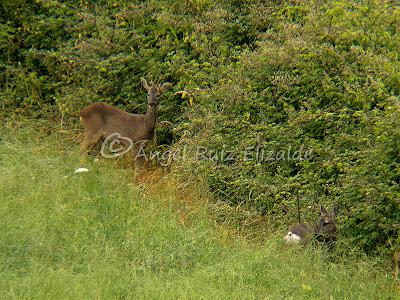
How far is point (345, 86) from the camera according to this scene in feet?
35.3

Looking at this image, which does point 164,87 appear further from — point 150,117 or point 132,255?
point 132,255

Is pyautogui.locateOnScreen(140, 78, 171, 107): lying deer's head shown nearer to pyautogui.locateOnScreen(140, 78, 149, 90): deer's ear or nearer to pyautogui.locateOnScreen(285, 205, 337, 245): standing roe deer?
pyautogui.locateOnScreen(140, 78, 149, 90): deer's ear

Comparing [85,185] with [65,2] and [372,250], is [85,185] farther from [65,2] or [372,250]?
[65,2]

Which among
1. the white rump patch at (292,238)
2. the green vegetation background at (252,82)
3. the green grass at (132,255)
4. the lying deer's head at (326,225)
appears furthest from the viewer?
the green vegetation background at (252,82)

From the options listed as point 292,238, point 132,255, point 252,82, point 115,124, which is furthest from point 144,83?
point 132,255

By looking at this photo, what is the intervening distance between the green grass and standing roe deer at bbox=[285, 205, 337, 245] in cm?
18

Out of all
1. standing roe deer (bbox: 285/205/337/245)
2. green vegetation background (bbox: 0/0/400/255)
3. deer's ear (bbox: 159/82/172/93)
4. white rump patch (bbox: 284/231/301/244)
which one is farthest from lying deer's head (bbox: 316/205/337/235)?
deer's ear (bbox: 159/82/172/93)

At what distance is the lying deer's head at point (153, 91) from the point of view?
11500 mm

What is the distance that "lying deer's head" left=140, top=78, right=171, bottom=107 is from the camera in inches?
453

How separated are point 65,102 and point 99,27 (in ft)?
4.70

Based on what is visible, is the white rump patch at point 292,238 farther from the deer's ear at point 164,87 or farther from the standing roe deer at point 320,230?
the deer's ear at point 164,87

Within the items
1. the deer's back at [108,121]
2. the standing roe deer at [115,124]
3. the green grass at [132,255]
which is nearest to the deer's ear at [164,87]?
the standing roe deer at [115,124]

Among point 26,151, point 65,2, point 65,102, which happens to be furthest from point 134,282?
point 65,2

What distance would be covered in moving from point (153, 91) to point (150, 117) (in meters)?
0.40
